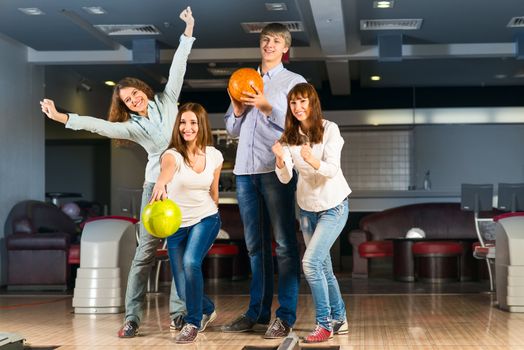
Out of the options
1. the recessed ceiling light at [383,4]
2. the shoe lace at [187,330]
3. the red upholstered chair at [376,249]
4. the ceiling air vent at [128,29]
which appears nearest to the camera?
the shoe lace at [187,330]

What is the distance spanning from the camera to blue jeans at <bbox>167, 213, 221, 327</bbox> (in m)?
4.26

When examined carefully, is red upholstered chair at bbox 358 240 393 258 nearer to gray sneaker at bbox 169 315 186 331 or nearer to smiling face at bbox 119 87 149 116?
gray sneaker at bbox 169 315 186 331

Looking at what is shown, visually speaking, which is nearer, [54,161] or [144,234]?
[144,234]

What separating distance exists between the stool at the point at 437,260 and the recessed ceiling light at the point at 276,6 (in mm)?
3422

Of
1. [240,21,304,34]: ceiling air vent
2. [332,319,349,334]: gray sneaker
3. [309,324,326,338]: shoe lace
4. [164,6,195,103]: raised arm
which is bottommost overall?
[332,319,349,334]: gray sneaker

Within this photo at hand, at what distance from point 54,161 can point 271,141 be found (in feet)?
38.4

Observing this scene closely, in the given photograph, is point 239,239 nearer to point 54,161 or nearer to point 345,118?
A: point 345,118

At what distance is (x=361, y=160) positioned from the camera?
13461 mm

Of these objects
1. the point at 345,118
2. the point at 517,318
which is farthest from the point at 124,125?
the point at 345,118

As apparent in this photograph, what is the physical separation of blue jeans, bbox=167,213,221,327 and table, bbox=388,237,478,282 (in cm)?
586

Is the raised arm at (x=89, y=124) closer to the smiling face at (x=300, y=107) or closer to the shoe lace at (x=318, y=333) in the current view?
the smiling face at (x=300, y=107)

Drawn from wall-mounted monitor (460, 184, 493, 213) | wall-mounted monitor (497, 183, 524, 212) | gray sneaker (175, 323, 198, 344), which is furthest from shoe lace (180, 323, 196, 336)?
wall-mounted monitor (497, 183, 524, 212)

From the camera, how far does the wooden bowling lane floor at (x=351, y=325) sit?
433 centimetres

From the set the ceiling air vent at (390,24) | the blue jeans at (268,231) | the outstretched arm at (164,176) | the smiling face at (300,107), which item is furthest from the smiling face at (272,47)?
the ceiling air vent at (390,24)
